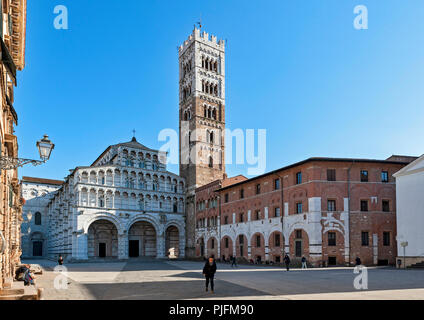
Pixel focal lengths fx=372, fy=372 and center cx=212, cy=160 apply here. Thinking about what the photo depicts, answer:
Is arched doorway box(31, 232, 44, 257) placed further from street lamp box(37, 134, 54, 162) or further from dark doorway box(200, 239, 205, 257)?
street lamp box(37, 134, 54, 162)

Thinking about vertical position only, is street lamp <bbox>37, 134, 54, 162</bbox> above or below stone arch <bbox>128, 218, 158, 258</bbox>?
above

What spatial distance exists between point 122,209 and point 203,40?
31.7 meters

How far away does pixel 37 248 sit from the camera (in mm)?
69312

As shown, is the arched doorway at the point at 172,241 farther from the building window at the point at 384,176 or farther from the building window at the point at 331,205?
the building window at the point at 384,176

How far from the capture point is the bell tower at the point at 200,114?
5772 centimetres

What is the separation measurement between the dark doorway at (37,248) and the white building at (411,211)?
61977 mm

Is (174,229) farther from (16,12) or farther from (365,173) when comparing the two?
(16,12)

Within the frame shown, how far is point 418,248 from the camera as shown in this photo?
29.2 metres

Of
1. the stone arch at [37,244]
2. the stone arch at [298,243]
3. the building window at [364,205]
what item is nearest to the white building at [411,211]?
the building window at [364,205]

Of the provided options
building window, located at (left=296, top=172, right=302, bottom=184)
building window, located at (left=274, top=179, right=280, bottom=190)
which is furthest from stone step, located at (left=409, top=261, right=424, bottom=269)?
building window, located at (left=274, top=179, right=280, bottom=190)

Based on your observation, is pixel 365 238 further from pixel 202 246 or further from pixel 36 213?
pixel 36 213

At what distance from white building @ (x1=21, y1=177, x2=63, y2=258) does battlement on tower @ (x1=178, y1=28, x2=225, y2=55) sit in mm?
38249

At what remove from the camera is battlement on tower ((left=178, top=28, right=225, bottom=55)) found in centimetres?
6312
